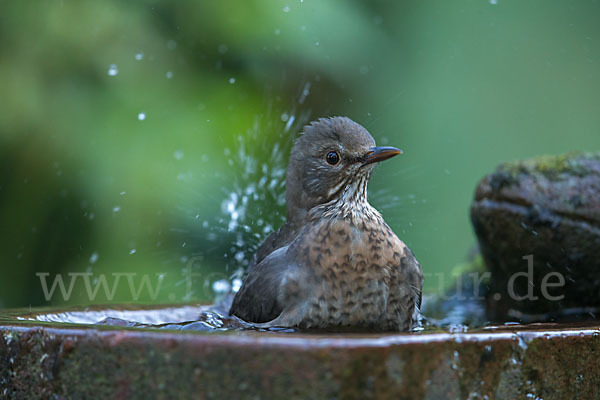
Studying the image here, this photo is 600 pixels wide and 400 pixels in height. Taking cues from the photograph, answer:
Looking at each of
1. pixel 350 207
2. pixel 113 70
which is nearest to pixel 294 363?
pixel 350 207

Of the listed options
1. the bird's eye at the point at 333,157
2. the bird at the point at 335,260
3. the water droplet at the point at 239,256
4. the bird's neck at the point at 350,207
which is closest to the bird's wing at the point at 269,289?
the bird at the point at 335,260

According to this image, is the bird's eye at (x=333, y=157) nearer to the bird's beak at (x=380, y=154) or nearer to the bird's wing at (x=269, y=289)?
the bird's beak at (x=380, y=154)

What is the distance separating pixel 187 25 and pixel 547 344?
12.4ft

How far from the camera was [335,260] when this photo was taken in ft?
9.15

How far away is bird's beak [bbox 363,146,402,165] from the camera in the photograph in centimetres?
307

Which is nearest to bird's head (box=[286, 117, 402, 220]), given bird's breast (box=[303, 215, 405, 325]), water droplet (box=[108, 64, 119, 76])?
bird's breast (box=[303, 215, 405, 325])

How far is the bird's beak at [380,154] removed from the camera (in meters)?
3.07

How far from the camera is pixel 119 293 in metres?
5.22

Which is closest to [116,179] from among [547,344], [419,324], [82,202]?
[82,202]

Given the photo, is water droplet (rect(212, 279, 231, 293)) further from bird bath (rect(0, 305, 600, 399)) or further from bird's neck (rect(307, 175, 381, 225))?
bird bath (rect(0, 305, 600, 399))

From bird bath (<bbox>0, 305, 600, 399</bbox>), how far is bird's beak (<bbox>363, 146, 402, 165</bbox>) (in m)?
1.07

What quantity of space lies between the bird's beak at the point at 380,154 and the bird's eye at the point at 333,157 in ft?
0.46

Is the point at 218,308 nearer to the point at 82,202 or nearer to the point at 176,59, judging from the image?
the point at 82,202

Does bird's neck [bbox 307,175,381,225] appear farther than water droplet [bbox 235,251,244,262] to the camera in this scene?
No
